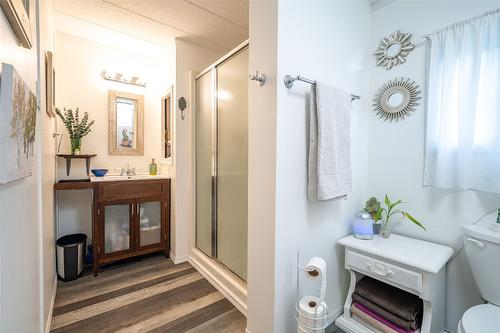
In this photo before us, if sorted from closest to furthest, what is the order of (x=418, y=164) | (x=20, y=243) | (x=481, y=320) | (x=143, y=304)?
1. (x=20, y=243)
2. (x=481, y=320)
3. (x=418, y=164)
4. (x=143, y=304)

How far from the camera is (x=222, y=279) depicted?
1992 millimetres

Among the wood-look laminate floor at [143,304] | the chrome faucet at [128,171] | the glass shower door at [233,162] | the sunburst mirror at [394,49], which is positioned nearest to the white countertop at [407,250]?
the glass shower door at [233,162]

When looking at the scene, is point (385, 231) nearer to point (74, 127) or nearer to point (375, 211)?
point (375, 211)

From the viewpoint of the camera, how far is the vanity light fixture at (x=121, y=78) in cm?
260

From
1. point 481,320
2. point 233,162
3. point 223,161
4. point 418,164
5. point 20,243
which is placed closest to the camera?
point 20,243

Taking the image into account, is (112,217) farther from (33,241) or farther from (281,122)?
(281,122)

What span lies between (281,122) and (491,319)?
1.33 m

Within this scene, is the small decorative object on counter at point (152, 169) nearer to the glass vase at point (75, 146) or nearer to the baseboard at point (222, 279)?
the glass vase at point (75, 146)

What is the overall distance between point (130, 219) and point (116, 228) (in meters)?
0.17

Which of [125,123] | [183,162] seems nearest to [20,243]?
[183,162]

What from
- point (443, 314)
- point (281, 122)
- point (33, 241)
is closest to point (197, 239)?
point (33, 241)

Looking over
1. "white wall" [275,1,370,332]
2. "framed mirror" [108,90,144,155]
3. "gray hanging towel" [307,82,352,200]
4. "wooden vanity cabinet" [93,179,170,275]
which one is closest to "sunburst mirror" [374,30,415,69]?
"white wall" [275,1,370,332]

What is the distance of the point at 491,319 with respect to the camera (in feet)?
3.38

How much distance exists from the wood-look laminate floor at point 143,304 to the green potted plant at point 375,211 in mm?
1180
